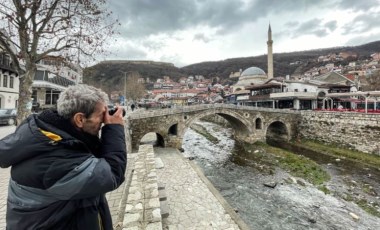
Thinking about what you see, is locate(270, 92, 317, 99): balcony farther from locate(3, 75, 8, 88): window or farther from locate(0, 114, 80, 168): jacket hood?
locate(0, 114, 80, 168): jacket hood

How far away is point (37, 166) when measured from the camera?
1.49m

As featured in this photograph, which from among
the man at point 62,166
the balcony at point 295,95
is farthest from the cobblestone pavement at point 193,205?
the balcony at point 295,95

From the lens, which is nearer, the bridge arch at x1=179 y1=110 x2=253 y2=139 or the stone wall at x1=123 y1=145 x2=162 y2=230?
the stone wall at x1=123 y1=145 x2=162 y2=230

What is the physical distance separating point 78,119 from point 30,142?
0.35m

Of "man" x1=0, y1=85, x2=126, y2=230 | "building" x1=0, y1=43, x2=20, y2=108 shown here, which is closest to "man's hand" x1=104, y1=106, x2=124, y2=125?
"man" x1=0, y1=85, x2=126, y2=230

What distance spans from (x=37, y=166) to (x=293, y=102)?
1481 inches

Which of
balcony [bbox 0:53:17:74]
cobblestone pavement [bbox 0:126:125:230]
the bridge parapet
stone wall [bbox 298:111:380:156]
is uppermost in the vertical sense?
balcony [bbox 0:53:17:74]

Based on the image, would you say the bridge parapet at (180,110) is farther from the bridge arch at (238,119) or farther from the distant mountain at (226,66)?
the distant mountain at (226,66)

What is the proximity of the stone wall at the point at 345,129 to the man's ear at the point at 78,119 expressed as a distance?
23.7 m

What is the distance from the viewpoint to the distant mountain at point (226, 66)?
328 feet

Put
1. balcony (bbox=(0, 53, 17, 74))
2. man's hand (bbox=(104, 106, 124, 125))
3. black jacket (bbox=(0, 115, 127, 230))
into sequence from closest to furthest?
black jacket (bbox=(0, 115, 127, 230)) → man's hand (bbox=(104, 106, 124, 125)) → balcony (bbox=(0, 53, 17, 74))

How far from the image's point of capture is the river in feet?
28.8

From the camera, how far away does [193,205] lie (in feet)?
26.7

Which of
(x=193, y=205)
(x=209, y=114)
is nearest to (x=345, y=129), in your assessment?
(x=209, y=114)
